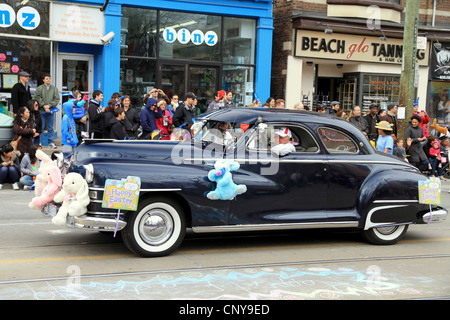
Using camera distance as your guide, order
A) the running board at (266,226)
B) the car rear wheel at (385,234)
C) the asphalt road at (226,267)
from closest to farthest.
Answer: the asphalt road at (226,267) → the running board at (266,226) → the car rear wheel at (385,234)

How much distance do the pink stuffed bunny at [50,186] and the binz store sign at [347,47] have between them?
13.9 metres

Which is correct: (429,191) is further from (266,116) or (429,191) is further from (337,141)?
(266,116)

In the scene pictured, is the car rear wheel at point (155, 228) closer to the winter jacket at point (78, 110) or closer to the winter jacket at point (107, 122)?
the winter jacket at point (107, 122)

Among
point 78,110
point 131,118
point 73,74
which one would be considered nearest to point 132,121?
point 131,118

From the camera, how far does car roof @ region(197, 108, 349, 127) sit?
786cm

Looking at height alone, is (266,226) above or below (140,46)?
below

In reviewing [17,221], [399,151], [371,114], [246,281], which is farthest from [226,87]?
[246,281]

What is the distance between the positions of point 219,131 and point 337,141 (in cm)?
163

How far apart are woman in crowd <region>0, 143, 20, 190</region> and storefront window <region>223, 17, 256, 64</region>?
28.4 feet

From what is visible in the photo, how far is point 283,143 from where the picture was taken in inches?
312

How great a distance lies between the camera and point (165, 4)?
17.8 meters

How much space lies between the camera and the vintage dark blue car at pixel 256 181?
7.05 meters

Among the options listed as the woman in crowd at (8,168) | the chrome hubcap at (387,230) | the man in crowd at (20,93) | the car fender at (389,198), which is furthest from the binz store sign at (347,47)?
the chrome hubcap at (387,230)

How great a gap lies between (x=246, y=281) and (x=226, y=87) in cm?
1375
